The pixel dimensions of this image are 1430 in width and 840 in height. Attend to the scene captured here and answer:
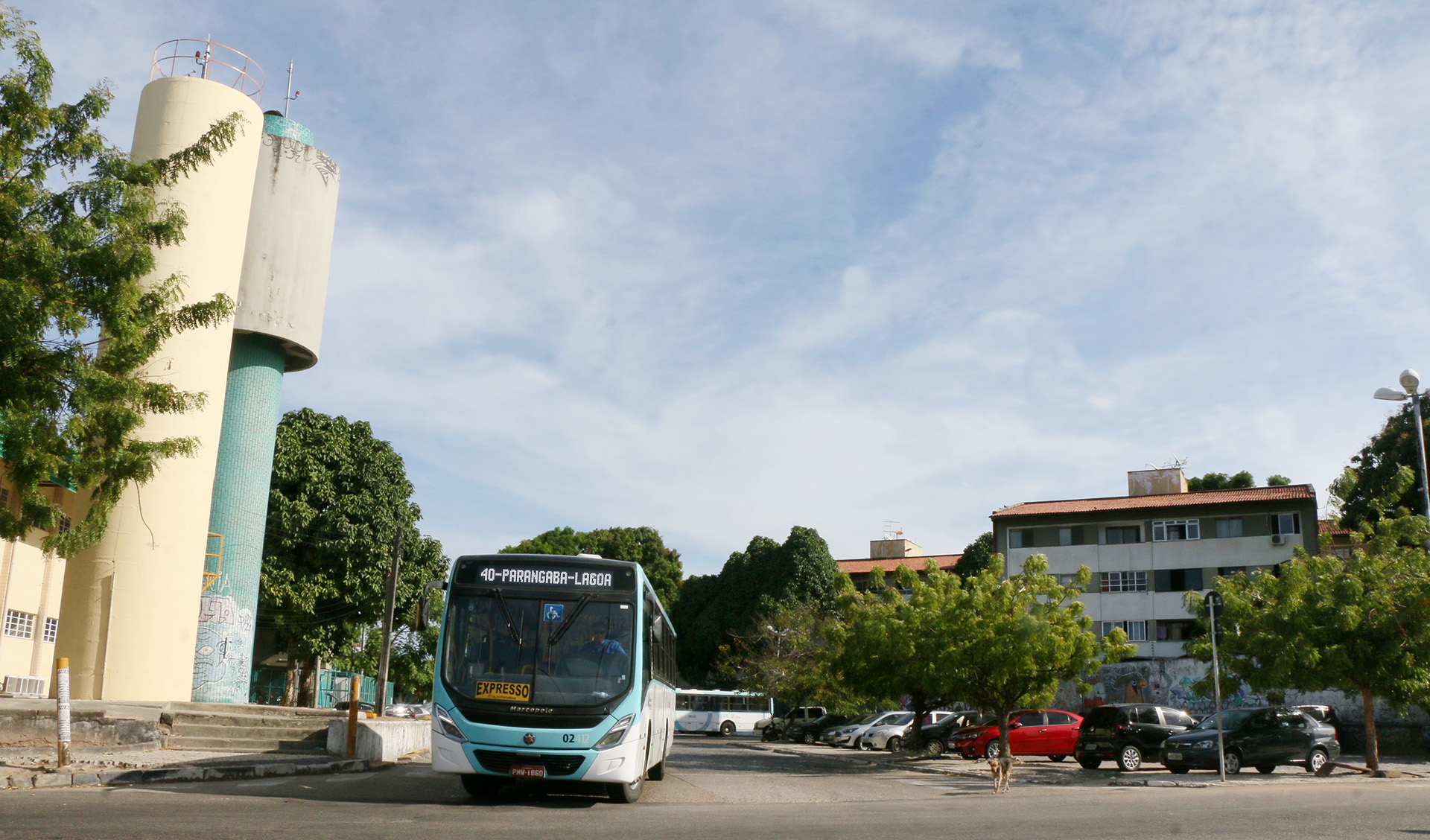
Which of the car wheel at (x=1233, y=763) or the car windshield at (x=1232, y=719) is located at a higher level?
the car windshield at (x=1232, y=719)

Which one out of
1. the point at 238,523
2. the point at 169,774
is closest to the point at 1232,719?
the point at 169,774

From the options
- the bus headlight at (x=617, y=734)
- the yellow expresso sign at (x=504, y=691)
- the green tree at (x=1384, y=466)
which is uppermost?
the green tree at (x=1384, y=466)

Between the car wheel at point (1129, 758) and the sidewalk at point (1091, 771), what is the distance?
274 millimetres

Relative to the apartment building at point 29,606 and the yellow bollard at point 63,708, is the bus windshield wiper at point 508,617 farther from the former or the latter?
the apartment building at point 29,606

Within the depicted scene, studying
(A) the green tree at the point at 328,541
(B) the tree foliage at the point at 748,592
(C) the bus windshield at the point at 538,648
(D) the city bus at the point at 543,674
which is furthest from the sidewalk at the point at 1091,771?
(B) the tree foliage at the point at 748,592

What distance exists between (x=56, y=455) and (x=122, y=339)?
1.56 metres

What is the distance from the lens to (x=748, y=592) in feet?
184

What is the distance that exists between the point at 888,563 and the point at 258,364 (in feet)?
140

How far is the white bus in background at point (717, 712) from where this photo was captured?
47.5 meters

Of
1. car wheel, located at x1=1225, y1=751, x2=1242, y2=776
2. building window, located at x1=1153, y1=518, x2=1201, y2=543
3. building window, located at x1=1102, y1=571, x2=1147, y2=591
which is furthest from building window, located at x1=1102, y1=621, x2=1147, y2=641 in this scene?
car wheel, located at x1=1225, y1=751, x2=1242, y2=776

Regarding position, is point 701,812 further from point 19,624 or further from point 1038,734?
point 19,624

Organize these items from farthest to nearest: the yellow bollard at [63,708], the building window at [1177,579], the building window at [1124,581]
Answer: the building window at [1124,581], the building window at [1177,579], the yellow bollard at [63,708]

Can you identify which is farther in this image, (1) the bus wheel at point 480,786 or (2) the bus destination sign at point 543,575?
(1) the bus wheel at point 480,786

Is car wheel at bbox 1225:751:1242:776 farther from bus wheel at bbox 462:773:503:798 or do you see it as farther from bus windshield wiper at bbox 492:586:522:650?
bus windshield wiper at bbox 492:586:522:650
